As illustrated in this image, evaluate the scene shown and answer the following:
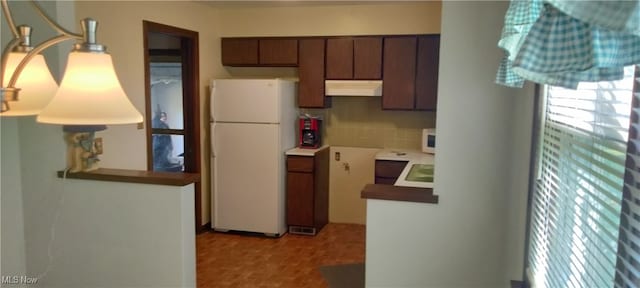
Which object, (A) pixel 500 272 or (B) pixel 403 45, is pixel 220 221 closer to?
(B) pixel 403 45

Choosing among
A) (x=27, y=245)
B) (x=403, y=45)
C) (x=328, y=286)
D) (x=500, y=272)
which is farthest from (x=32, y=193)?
(x=403, y=45)

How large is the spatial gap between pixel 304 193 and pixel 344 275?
1151mm

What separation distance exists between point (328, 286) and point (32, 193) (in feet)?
6.79

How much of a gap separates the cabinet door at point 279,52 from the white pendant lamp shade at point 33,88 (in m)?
3.49

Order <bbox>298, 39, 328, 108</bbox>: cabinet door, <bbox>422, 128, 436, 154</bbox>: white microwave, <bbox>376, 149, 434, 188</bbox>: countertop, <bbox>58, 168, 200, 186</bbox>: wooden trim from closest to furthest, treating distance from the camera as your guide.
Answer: <bbox>58, 168, 200, 186</bbox>: wooden trim, <bbox>376, 149, 434, 188</bbox>: countertop, <bbox>422, 128, 436, 154</bbox>: white microwave, <bbox>298, 39, 328, 108</bbox>: cabinet door

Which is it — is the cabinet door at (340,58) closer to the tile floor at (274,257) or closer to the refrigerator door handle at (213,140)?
the refrigerator door handle at (213,140)

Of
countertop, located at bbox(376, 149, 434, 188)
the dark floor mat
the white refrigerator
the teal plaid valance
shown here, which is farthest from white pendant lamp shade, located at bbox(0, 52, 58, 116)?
the white refrigerator

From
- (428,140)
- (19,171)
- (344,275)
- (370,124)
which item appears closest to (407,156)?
(428,140)

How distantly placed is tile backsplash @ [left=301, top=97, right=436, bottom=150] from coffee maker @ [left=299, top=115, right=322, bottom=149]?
228 mm

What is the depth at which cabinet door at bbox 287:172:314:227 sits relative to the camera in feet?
15.3

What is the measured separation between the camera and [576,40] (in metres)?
0.93

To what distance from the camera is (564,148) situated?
1544mm

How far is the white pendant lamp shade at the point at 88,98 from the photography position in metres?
1.17

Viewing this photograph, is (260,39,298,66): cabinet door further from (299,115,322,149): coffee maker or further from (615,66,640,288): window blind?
(615,66,640,288): window blind
